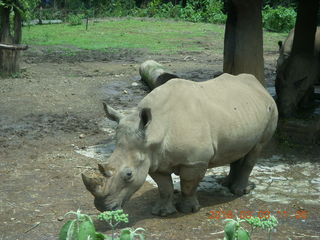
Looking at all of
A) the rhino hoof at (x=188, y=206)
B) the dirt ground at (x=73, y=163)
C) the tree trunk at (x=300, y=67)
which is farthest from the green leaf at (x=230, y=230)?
the tree trunk at (x=300, y=67)

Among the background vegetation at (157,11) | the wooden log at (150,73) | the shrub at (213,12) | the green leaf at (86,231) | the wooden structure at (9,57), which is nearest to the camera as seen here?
the green leaf at (86,231)

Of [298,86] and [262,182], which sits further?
[298,86]

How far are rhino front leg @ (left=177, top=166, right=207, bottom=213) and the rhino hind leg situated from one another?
0.80 m

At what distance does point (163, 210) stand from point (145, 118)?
106 centimetres

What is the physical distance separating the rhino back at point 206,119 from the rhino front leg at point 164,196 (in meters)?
0.32

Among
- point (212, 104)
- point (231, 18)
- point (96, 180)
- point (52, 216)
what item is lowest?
point (52, 216)

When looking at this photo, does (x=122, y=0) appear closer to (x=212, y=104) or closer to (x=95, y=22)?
(x=95, y=22)

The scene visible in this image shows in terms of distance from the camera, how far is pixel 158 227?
5488 mm

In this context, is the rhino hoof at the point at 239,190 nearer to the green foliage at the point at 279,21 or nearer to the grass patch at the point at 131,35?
the grass patch at the point at 131,35

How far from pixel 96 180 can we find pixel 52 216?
1104mm

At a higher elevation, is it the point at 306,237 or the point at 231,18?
the point at 231,18

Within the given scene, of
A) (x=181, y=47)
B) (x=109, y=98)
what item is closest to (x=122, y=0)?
(x=181, y=47)

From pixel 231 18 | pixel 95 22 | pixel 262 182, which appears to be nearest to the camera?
pixel 262 182

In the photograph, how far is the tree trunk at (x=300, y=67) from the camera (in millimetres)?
9250
